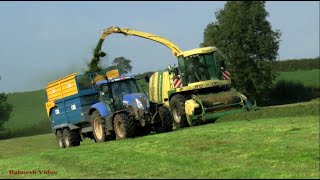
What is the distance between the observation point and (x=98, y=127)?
1953cm

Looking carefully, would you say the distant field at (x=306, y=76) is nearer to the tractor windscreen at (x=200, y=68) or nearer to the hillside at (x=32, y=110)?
the hillside at (x=32, y=110)

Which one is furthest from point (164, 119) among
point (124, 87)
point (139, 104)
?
point (124, 87)

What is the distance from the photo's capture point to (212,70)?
75.2 feet

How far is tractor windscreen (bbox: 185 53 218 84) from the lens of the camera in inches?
891

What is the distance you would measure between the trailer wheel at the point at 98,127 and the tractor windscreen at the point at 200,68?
5021mm

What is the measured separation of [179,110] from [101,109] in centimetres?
405

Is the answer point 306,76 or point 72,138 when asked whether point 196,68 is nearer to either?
point 72,138

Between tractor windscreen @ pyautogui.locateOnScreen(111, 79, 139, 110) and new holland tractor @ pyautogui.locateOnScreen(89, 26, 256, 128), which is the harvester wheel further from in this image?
tractor windscreen @ pyautogui.locateOnScreen(111, 79, 139, 110)

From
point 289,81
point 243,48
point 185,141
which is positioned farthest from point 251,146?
point 289,81

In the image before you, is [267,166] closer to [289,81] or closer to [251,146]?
[251,146]

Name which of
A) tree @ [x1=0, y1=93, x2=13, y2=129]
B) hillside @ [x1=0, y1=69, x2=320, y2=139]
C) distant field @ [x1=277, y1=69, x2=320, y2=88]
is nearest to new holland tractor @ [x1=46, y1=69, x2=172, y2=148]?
hillside @ [x1=0, y1=69, x2=320, y2=139]

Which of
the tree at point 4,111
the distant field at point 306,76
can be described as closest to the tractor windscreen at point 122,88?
the tree at point 4,111

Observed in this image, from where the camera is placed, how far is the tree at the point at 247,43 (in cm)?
5256

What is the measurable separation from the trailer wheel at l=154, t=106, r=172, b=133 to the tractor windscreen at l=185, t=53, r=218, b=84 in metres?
4.26
